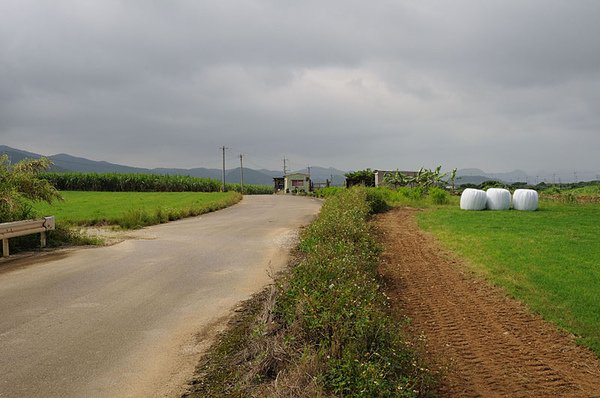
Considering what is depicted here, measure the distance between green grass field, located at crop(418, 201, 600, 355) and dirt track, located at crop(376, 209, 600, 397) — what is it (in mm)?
377

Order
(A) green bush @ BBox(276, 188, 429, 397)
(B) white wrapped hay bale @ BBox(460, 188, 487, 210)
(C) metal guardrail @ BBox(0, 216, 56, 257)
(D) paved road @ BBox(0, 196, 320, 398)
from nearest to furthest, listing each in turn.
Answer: (A) green bush @ BBox(276, 188, 429, 397) → (D) paved road @ BBox(0, 196, 320, 398) → (C) metal guardrail @ BBox(0, 216, 56, 257) → (B) white wrapped hay bale @ BBox(460, 188, 487, 210)

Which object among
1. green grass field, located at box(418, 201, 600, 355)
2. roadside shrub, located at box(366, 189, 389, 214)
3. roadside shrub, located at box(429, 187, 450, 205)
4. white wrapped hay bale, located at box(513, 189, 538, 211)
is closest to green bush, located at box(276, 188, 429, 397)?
green grass field, located at box(418, 201, 600, 355)

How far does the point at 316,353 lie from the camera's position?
4.07 m

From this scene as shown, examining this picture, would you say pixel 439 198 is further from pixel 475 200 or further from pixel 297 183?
pixel 297 183

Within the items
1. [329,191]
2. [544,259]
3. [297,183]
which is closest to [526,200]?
[544,259]

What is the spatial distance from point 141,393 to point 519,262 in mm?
8609

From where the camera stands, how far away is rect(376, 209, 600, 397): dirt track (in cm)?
479

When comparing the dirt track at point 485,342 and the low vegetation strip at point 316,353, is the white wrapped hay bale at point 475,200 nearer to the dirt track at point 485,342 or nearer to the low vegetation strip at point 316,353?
the dirt track at point 485,342

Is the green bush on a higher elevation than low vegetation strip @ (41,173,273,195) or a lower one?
lower

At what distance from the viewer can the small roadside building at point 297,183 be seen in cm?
6761

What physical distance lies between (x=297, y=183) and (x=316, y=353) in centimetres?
6509

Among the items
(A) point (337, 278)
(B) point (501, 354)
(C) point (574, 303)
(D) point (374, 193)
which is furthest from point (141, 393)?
(D) point (374, 193)

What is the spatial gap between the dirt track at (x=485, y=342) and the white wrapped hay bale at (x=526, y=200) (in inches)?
624

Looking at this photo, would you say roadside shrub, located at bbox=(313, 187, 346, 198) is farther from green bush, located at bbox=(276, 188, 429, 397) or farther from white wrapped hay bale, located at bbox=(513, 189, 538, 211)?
green bush, located at bbox=(276, 188, 429, 397)
